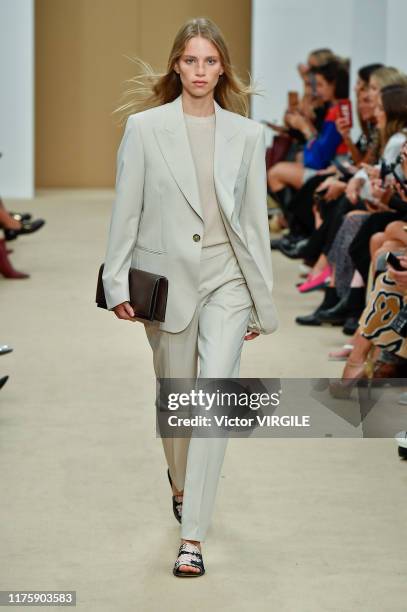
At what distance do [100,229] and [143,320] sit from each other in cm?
788

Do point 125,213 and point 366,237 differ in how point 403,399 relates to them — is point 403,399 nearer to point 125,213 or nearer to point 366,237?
point 366,237

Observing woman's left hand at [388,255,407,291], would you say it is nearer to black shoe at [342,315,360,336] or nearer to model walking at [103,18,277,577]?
model walking at [103,18,277,577]

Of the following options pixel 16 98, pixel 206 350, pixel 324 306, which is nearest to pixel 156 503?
pixel 206 350

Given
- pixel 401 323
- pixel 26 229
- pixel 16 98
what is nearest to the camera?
pixel 401 323

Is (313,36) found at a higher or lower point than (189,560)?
higher

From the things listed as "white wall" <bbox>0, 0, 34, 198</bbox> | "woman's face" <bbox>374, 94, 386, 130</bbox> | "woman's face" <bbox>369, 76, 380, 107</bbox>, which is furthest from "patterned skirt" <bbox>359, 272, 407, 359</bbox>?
"white wall" <bbox>0, 0, 34, 198</bbox>

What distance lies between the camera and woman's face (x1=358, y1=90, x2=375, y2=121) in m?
7.23

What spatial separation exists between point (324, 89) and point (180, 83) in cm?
606

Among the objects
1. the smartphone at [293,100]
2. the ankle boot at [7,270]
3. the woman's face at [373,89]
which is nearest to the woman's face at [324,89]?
the smartphone at [293,100]

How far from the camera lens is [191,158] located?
10.4ft

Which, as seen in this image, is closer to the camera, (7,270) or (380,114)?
(380,114)

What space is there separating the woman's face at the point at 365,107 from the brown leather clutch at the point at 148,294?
167 inches

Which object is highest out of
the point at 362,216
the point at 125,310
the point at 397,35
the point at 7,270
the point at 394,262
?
the point at 397,35

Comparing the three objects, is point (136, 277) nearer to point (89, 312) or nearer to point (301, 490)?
point (301, 490)
